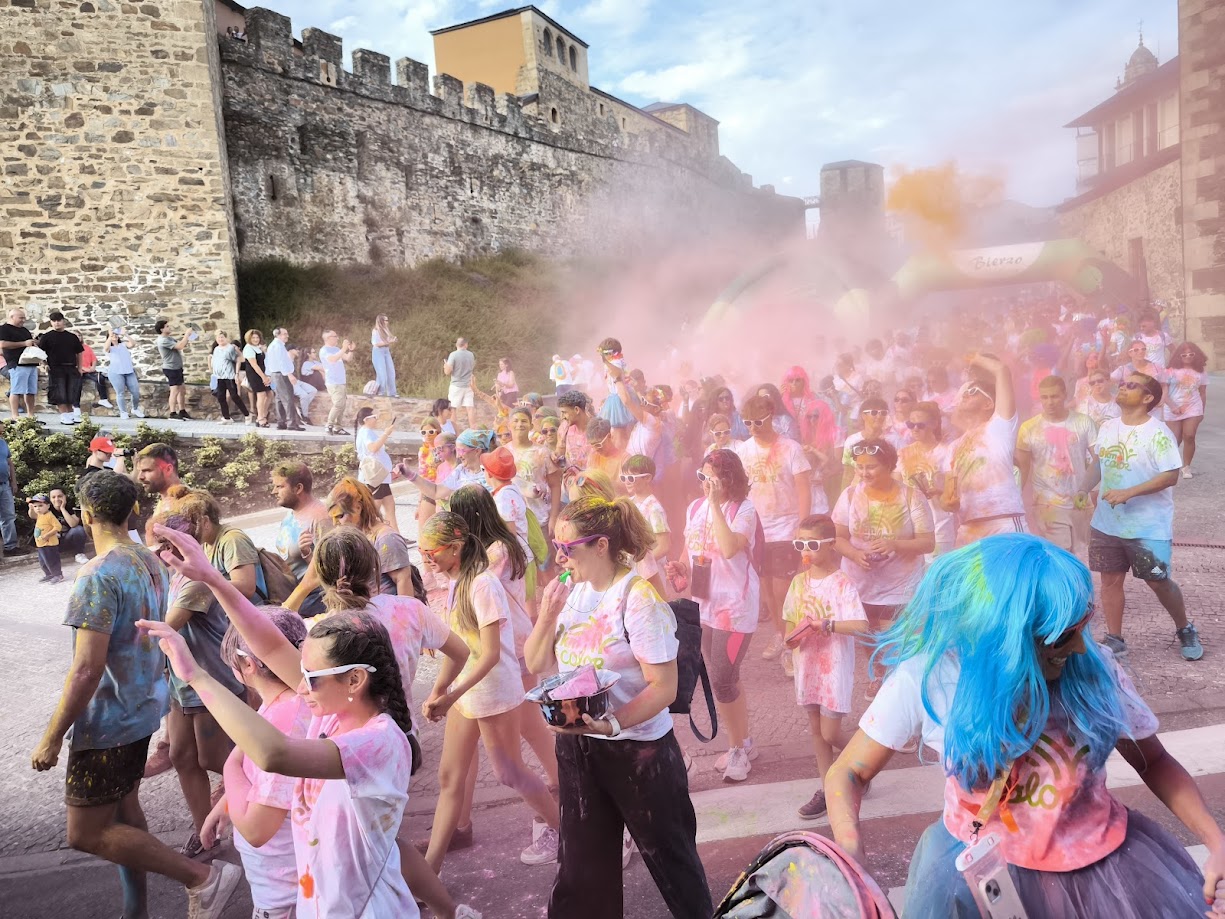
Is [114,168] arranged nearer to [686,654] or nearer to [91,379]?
[91,379]

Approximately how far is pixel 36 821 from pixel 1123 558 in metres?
→ 5.82

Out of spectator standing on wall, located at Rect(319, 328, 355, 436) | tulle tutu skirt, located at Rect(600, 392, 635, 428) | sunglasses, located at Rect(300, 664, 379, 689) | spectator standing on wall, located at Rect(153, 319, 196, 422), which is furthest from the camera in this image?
spectator standing on wall, located at Rect(153, 319, 196, 422)

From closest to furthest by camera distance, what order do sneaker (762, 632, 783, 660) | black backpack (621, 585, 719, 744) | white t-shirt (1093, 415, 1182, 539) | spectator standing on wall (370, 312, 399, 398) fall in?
black backpack (621, 585, 719, 744) → white t-shirt (1093, 415, 1182, 539) → sneaker (762, 632, 783, 660) → spectator standing on wall (370, 312, 399, 398)

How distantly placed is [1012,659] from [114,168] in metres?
18.4

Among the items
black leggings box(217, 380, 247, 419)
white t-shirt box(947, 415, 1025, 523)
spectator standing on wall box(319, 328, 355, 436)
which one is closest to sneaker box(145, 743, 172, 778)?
white t-shirt box(947, 415, 1025, 523)

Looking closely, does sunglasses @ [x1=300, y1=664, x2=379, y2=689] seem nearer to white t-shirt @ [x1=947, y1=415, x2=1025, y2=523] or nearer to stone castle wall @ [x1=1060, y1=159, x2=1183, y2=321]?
white t-shirt @ [x1=947, y1=415, x2=1025, y2=523]

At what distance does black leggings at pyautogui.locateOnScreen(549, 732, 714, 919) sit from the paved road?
507 mm

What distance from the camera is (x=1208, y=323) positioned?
1906 cm

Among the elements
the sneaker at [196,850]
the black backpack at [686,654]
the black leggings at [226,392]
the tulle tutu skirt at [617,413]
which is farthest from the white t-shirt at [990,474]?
the black leggings at [226,392]

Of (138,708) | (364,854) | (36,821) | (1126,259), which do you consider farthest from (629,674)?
(1126,259)

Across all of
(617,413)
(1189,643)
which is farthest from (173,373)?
(1189,643)

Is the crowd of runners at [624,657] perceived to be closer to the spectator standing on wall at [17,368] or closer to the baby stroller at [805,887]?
the baby stroller at [805,887]

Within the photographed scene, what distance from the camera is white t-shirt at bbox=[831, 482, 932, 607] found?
4.52m

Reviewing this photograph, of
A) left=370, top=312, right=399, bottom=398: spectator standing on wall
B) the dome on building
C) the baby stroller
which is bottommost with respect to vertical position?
the baby stroller
